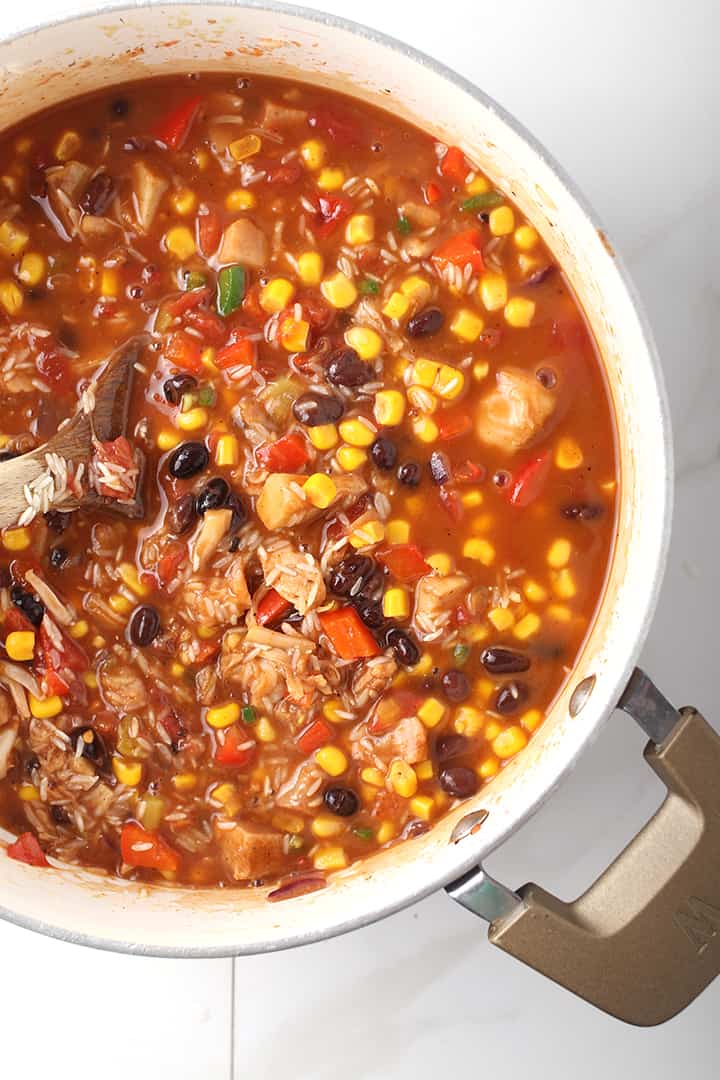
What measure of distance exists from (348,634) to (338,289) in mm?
1026

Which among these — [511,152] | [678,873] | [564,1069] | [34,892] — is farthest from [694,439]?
[34,892]

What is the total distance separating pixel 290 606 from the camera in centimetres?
330

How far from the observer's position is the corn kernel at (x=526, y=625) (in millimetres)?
3322

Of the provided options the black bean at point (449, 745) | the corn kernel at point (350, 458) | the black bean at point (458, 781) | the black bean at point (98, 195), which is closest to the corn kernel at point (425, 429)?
the corn kernel at point (350, 458)

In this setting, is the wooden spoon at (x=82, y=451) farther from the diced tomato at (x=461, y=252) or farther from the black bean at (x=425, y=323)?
the diced tomato at (x=461, y=252)

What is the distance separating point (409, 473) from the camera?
3.23m

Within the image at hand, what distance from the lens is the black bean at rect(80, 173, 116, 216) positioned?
319 cm

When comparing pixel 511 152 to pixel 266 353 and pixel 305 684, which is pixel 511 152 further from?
pixel 305 684

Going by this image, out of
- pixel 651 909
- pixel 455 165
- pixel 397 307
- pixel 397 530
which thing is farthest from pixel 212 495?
pixel 651 909

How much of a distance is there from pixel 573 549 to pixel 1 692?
5.90 ft

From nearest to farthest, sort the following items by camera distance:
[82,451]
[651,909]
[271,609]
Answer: [651,909] → [82,451] → [271,609]

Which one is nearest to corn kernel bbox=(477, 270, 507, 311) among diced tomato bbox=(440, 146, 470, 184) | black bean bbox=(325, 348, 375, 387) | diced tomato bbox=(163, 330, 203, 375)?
diced tomato bbox=(440, 146, 470, 184)

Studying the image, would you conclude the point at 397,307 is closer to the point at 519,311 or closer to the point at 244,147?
the point at 519,311

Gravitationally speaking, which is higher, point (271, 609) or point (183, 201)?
point (183, 201)
